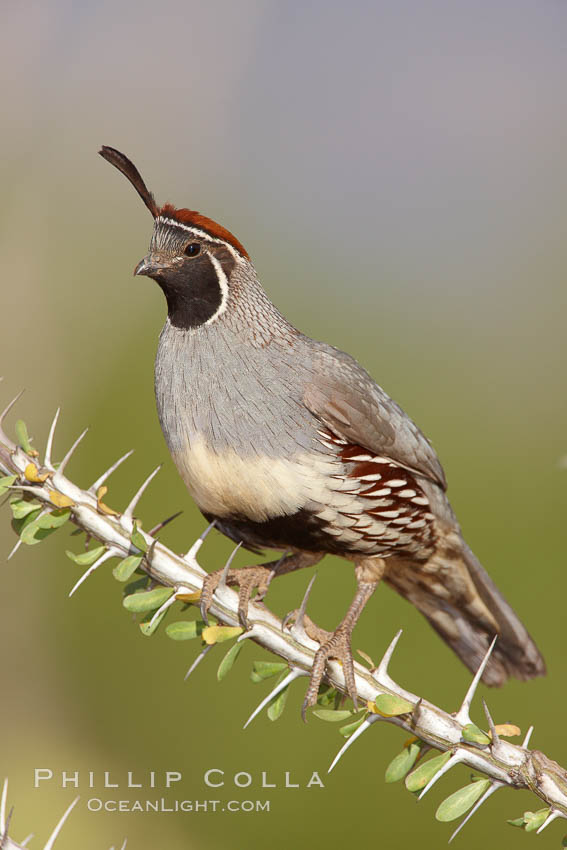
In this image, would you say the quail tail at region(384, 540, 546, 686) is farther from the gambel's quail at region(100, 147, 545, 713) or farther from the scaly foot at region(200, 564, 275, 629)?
the scaly foot at region(200, 564, 275, 629)

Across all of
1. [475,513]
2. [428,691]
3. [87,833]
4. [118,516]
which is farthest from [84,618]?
[118,516]

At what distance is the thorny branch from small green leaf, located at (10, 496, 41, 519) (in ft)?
0.06

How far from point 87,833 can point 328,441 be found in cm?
297

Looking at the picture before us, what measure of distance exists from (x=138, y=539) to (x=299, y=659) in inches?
19.8

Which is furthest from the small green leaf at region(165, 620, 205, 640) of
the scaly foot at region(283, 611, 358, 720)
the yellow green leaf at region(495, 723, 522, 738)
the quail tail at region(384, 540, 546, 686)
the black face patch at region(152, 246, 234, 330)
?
the quail tail at region(384, 540, 546, 686)

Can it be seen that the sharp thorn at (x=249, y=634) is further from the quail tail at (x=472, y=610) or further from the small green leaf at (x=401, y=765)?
the quail tail at (x=472, y=610)

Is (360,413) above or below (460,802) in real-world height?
above

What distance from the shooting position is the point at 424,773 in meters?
1.78

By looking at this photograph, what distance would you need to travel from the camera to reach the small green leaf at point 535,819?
173 cm

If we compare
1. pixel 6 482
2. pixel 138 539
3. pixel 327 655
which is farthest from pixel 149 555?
pixel 327 655

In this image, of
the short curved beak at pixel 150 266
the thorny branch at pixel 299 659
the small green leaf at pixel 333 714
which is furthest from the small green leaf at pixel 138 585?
the short curved beak at pixel 150 266

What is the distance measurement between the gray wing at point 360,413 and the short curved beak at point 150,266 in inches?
22.3

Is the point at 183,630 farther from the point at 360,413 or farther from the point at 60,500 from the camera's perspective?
the point at 360,413

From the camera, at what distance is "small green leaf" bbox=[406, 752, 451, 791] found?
1765 millimetres
